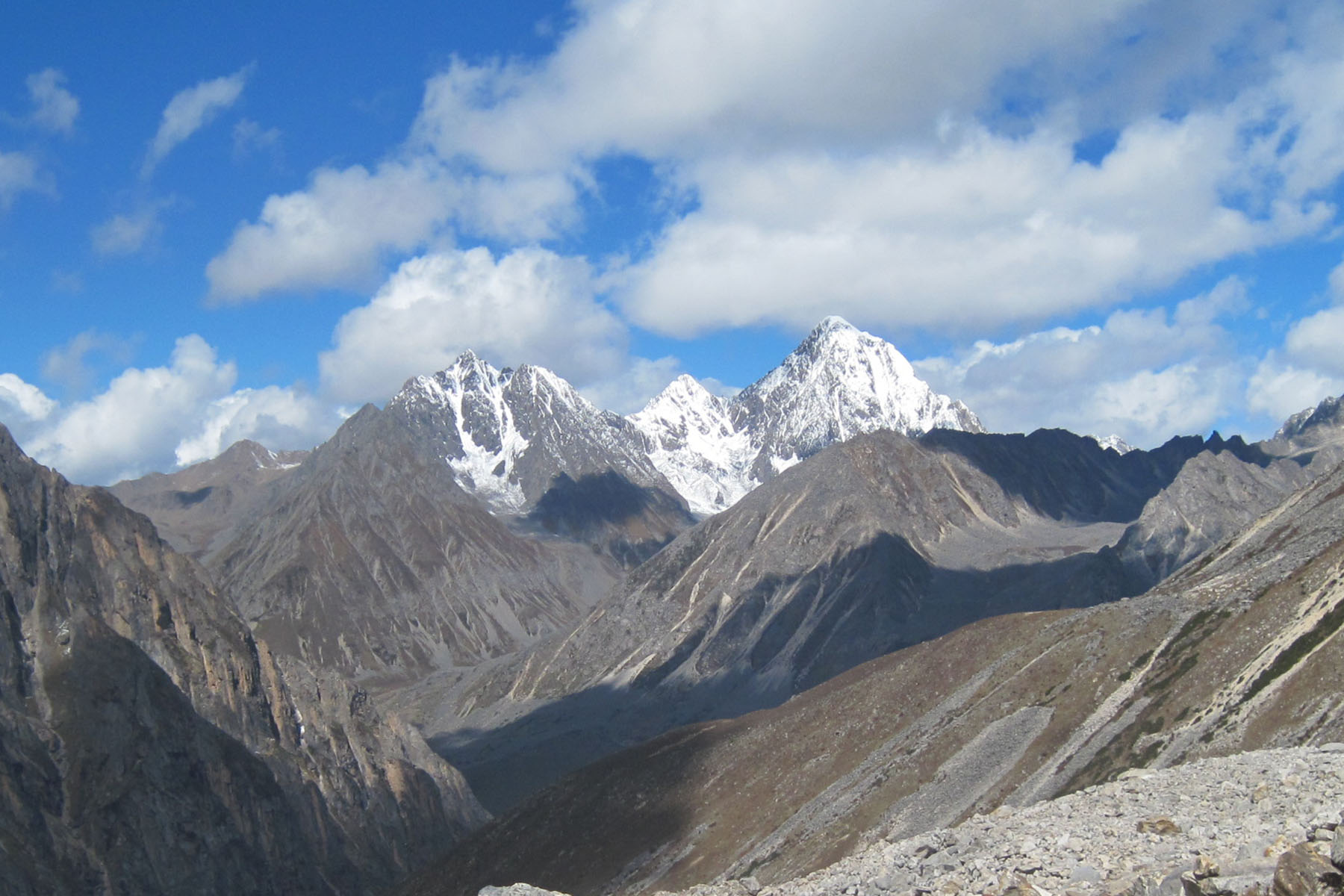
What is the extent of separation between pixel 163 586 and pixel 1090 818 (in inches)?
6055

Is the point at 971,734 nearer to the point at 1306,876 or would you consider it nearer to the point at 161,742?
the point at 1306,876

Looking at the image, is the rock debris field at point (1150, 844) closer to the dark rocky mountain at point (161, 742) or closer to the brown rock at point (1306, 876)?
the brown rock at point (1306, 876)

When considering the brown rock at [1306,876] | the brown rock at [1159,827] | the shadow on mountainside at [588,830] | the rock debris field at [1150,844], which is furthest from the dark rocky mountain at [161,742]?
the brown rock at [1306,876]

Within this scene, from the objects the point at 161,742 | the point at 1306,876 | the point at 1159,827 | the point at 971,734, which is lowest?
the point at 971,734

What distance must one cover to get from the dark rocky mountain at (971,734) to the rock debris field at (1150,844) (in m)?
24.7

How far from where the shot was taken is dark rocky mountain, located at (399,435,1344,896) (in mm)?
69562

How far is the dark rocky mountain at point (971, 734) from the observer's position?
228 feet

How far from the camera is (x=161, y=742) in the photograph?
126 metres

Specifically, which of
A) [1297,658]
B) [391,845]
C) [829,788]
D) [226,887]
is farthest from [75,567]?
[1297,658]

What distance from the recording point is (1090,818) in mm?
32500

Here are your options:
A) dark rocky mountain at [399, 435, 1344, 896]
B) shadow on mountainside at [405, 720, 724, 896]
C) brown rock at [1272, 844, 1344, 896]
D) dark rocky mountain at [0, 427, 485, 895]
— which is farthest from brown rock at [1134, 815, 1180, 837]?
dark rocky mountain at [0, 427, 485, 895]

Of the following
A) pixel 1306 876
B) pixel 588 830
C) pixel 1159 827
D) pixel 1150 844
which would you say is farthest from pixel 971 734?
pixel 1306 876

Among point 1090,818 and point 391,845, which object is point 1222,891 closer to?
point 1090,818

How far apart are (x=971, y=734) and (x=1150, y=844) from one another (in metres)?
59.4
